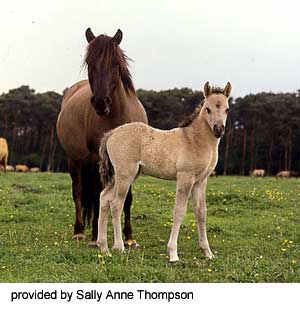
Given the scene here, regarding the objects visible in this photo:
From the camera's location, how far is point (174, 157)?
17.6 feet

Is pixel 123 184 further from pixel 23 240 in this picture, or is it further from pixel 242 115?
pixel 242 115

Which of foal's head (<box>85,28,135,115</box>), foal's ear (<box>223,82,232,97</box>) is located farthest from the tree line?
foal's ear (<box>223,82,232,97</box>)

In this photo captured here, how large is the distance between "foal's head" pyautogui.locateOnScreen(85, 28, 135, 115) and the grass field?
1774mm

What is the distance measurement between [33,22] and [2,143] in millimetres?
13568

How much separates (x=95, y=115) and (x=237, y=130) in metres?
13.5

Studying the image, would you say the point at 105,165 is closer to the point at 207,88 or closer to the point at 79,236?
the point at 207,88

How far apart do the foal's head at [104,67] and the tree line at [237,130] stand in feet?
31.4

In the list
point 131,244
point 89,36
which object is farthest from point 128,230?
point 89,36

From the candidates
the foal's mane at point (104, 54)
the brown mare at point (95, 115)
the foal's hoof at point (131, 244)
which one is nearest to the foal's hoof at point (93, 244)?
the brown mare at point (95, 115)

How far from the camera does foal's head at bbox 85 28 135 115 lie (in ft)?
19.1

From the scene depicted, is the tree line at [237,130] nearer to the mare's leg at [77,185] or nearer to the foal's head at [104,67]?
the mare's leg at [77,185]

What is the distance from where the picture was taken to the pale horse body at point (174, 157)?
5270 mm

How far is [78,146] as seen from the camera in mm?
7152
